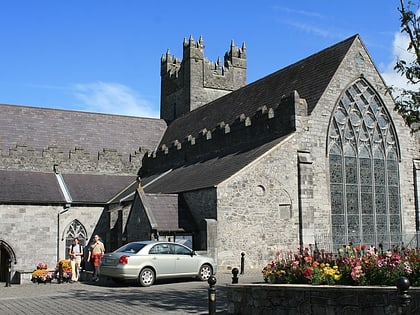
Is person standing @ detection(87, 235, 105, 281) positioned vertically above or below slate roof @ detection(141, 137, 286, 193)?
below

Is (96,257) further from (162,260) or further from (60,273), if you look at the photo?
(162,260)

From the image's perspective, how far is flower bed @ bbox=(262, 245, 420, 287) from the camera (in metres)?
10.4

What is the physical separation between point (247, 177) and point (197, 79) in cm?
2301

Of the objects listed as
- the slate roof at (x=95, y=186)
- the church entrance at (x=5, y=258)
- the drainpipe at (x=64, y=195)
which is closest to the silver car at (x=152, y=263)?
the church entrance at (x=5, y=258)

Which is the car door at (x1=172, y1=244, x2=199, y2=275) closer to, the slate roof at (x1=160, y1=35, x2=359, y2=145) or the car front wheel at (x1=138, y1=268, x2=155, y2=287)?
the car front wheel at (x1=138, y1=268, x2=155, y2=287)

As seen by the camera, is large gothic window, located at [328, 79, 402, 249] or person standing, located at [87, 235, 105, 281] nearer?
person standing, located at [87, 235, 105, 281]

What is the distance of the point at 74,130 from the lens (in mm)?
38531

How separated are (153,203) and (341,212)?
29.2ft

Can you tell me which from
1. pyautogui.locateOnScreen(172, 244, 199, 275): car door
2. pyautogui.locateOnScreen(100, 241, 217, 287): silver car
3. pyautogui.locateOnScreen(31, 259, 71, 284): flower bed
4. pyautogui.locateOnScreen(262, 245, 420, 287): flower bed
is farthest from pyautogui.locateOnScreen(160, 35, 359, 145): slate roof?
pyautogui.locateOnScreen(262, 245, 420, 287): flower bed

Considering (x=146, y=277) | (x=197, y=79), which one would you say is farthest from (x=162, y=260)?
(x=197, y=79)

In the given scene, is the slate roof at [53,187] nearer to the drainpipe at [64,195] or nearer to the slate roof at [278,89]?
the drainpipe at [64,195]

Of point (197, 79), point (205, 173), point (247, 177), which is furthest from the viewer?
point (197, 79)

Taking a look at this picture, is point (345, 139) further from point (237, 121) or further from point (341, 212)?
point (237, 121)

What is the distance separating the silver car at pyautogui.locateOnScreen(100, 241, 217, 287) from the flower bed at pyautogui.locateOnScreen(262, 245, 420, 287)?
6119mm
